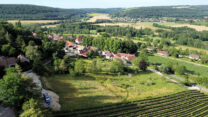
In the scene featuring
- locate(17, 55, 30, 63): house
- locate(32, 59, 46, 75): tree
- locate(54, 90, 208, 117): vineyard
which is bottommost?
locate(54, 90, 208, 117): vineyard

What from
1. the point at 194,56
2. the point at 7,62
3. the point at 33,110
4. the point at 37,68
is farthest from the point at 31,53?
the point at 194,56

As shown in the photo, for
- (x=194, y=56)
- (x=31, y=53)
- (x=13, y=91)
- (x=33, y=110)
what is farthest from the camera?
(x=194, y=56)

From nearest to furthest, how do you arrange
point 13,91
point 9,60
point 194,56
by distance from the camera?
point 13,91, point 9,60, point 194,56

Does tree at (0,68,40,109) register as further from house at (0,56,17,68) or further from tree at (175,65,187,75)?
tree at (175,65,187,75)

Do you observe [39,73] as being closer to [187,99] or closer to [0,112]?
[0,112]

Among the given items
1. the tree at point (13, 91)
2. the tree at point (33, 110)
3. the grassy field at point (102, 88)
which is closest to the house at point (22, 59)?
the grassy field at point (102, 88)

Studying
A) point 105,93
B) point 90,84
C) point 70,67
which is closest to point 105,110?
point 105,93

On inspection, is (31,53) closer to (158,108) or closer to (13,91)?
(13,91)

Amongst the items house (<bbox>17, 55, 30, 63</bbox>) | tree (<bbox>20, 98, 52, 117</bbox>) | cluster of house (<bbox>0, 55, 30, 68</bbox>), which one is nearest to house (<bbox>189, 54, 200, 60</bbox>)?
house (<bbox>17, 55, 30, 63</bbox>)
